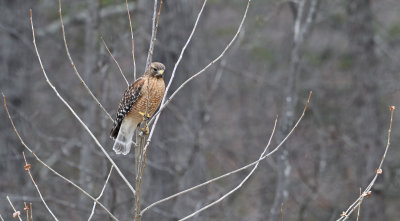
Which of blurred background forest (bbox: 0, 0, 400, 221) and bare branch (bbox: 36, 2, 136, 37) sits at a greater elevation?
bare branch (bbox: 36, 2, 136, 37)

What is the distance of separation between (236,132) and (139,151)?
9.68m

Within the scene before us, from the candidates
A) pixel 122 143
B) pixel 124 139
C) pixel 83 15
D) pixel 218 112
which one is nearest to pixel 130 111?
pixel 124 139

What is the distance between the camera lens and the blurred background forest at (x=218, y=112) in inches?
341

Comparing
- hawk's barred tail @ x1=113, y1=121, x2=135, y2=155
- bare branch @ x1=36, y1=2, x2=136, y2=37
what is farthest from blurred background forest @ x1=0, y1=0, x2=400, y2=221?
hawk's barred tail @ x1=113, y1=121, x2=135, y2=155

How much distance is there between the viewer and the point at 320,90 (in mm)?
12828

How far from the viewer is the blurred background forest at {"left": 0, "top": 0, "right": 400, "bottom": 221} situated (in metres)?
8.66

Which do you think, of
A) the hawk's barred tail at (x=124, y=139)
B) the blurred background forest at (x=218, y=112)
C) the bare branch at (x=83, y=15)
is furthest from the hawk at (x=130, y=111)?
the bare branch at (x=83, y=15)

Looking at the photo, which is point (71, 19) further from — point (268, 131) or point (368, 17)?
point (368, 17)

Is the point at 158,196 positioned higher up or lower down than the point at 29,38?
lower down

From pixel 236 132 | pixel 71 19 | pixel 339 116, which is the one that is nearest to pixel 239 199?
pixel 236 132

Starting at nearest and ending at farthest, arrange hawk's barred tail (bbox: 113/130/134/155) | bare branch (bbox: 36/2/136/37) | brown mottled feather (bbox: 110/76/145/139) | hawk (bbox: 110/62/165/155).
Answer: hawk's barred tail (bbox: 113/130/134/155) → hawk (bbox: 110/62/165/155) → brown mottled feather (bbox: 110/76/145/139) → bare branch (bbox: 36/2/136/37)

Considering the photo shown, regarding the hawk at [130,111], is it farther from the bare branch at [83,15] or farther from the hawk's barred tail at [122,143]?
the bare branch at [83,15]

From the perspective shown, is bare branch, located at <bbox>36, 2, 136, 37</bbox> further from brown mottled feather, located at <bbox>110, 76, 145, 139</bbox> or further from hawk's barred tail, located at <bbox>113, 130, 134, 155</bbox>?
hawk's barred tail, located at <bbox>113, 130, 134, 155</bbox>

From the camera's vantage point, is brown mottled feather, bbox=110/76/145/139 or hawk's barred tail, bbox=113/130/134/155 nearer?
hawk's barred tail, bbox=113/130/134/155
